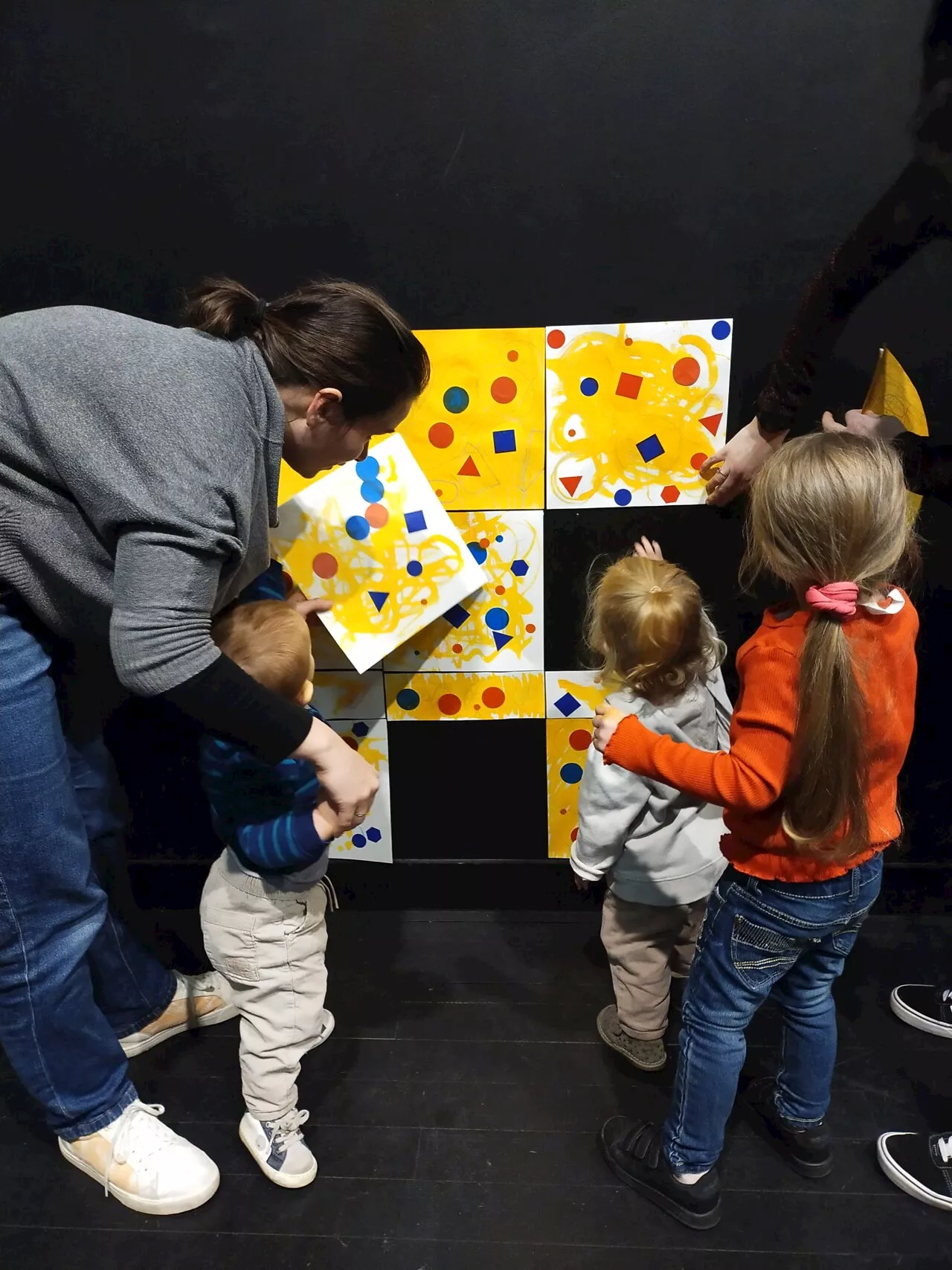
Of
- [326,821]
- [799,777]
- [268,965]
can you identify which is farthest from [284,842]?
[799,777]

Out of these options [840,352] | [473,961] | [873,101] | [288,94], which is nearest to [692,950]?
[473,961]

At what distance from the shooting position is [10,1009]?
3.91 feet

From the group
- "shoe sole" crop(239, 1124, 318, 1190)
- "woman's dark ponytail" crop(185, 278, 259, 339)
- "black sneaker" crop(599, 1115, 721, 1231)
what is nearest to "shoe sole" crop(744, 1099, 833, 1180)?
"black sneaker" crop(599, 1115, 721, 1231)

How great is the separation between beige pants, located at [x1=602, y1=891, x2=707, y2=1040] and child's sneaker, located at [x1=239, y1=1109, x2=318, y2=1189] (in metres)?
0.56

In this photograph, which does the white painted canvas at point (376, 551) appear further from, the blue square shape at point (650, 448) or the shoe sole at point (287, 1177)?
the shoe sole at point (287, 1177)

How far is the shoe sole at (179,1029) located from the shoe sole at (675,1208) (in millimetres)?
710

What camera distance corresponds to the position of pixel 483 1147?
1331 mm

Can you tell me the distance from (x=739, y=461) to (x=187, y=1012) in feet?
4.53

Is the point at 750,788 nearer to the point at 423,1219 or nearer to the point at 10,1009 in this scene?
the point at 423,1219

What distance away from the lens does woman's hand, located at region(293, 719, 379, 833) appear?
41.8 inches

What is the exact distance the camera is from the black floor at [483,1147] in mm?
1188

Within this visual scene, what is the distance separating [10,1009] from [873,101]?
1.84 m

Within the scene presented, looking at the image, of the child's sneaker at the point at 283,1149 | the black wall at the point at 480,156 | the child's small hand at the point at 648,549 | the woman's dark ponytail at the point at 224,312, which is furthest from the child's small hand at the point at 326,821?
the black wall at the point at 480,156

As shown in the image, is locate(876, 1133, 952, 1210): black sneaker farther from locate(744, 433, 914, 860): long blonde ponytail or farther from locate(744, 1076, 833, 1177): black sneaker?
locate(744, 433, 914, 860): long blonde ponytail
